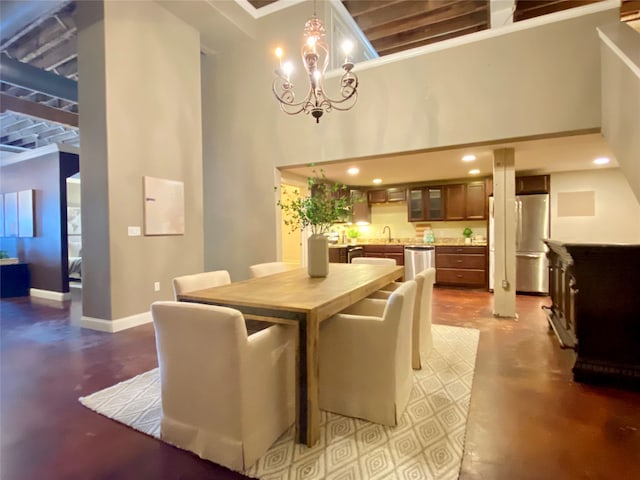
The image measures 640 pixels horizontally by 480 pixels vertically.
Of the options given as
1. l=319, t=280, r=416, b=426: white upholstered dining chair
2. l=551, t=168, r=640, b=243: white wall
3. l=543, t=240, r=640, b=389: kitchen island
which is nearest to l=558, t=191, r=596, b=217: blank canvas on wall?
l=551, t=168, r=640, b=243: white wall

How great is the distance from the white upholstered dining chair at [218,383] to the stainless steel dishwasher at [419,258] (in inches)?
202

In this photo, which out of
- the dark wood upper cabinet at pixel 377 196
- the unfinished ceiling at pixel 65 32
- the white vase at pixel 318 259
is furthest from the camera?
the dark wood upper cabinet at pixel 377 196

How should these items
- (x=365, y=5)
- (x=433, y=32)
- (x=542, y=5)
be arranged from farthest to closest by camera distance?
1. (x=433, y=32)
2. (x=365, y=5)
3. (x=542, y=5)

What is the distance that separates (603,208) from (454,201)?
7.66 feet

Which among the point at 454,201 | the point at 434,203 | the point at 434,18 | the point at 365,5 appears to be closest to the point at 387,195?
the point at 434,203

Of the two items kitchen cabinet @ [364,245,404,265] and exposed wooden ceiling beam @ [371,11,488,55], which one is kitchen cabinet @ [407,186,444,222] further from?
exposed wooden ceiling beam @ [371,11,488,55]

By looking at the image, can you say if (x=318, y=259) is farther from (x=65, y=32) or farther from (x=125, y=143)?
(x=65, y=32)

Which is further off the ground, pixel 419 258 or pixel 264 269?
pixel 264 269

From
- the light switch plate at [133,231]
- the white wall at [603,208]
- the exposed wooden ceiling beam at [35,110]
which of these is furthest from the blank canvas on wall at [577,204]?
the exposed wooden ceiling beam at [35,110]

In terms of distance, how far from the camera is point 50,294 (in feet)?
19.1

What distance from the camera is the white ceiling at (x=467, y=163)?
4012 millimetres

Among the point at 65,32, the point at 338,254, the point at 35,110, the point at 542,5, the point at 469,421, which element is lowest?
the point at 469,421

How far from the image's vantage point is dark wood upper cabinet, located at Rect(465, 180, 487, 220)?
6289 millimetres

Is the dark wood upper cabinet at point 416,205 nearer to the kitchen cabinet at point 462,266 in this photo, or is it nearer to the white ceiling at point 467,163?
the white ceiling at point 467,163
